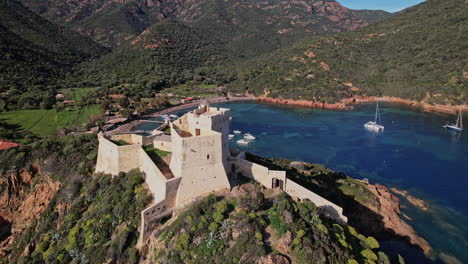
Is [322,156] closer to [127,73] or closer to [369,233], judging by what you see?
[369,233]

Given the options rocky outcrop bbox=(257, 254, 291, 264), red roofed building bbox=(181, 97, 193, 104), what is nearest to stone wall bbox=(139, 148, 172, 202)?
rocky outcrop bbox=(257, 254, 291, 264)

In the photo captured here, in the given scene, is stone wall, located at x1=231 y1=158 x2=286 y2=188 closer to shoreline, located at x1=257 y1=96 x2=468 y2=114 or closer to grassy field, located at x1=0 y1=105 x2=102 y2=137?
grassy field, located at x1=0 y1=105 x2=102 y2=137

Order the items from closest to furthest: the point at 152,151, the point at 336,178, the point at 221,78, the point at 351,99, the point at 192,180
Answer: the point at 192,180 → the point at 152,151 → the point at 336,178 → the point at 351,99 → the point at 221,78

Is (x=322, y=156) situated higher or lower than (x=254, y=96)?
lower

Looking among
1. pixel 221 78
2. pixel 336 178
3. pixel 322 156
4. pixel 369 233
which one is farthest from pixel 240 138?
pixel 221 78

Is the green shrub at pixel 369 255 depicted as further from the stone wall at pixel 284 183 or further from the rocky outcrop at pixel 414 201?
the rocky outcrop at pixel 414 201

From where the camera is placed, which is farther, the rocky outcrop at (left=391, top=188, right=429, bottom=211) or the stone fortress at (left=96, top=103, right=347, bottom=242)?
the rocky outcrop at (left=391, top=188, right=429, bottom=211)

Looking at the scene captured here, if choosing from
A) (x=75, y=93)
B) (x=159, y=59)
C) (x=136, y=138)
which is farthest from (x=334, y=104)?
(x=159, y=59)
